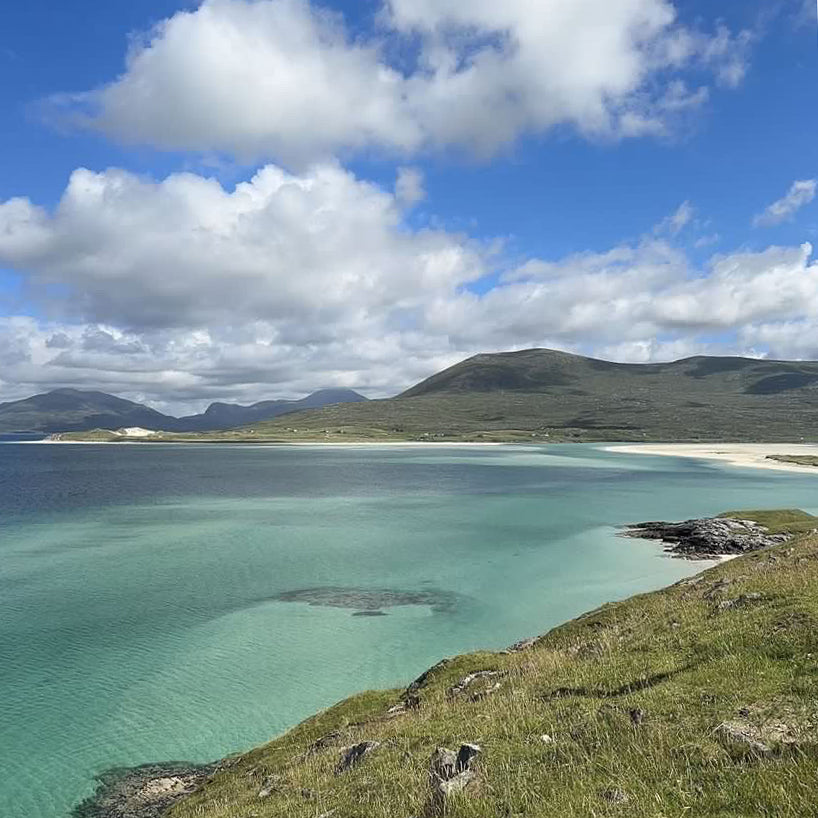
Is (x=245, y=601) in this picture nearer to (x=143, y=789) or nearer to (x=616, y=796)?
(x=143, y=789)

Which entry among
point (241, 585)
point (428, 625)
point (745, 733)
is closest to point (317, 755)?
point (745, 733)

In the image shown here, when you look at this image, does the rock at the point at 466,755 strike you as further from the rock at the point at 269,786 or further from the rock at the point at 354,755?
the rock at the point at 269,786

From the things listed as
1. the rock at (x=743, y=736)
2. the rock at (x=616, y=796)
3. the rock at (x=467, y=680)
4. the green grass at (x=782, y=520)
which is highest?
the rock at (x=743, y=736)

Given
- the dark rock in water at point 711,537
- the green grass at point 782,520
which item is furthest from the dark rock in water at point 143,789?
the green grass at point 782,520

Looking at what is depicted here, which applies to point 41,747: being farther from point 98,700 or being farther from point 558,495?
point 558,495

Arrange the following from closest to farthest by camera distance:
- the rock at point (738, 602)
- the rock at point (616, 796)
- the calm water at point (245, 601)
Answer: the rock at point (616, 796), the rock at point (738, 602), the calm water at point (245, 601)

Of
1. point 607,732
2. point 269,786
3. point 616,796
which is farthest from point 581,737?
point 269,786
